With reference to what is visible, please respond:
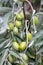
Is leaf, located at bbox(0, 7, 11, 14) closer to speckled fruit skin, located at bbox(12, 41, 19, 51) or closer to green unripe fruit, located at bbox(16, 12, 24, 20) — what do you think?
green unripe fruit, located at bbox(16, 12, 24, 20)

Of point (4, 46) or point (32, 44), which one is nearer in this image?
point (32, 44)

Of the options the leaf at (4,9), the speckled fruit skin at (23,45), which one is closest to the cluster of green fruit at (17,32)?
the speckled fruit skin at (23,45)

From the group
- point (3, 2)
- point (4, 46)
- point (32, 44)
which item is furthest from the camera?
point (3, 2)

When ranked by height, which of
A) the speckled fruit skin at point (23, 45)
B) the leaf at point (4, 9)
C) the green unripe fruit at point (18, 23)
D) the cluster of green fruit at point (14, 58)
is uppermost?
the leaf at point (4, 9)

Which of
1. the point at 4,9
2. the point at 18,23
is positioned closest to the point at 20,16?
the point at 18,23

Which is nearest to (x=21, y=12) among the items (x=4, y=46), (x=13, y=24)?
(x=13, y=24)

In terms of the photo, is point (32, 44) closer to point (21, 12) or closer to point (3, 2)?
point (21, 12)

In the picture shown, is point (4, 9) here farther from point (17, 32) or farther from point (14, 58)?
point (14, 58)

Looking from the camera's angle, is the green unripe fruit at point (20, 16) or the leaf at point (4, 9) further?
the leaf at point (4, 9)

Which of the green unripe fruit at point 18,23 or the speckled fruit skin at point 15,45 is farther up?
the green unripe fruit at point 18,23

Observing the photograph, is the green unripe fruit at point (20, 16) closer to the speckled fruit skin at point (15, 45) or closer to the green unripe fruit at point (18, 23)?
the green unripe fruit at point (18, 23)

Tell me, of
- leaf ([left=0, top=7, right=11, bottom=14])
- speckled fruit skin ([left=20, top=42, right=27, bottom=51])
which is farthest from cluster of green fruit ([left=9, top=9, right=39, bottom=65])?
leaf ([left=0, top=7, right=11, bottom=14])
